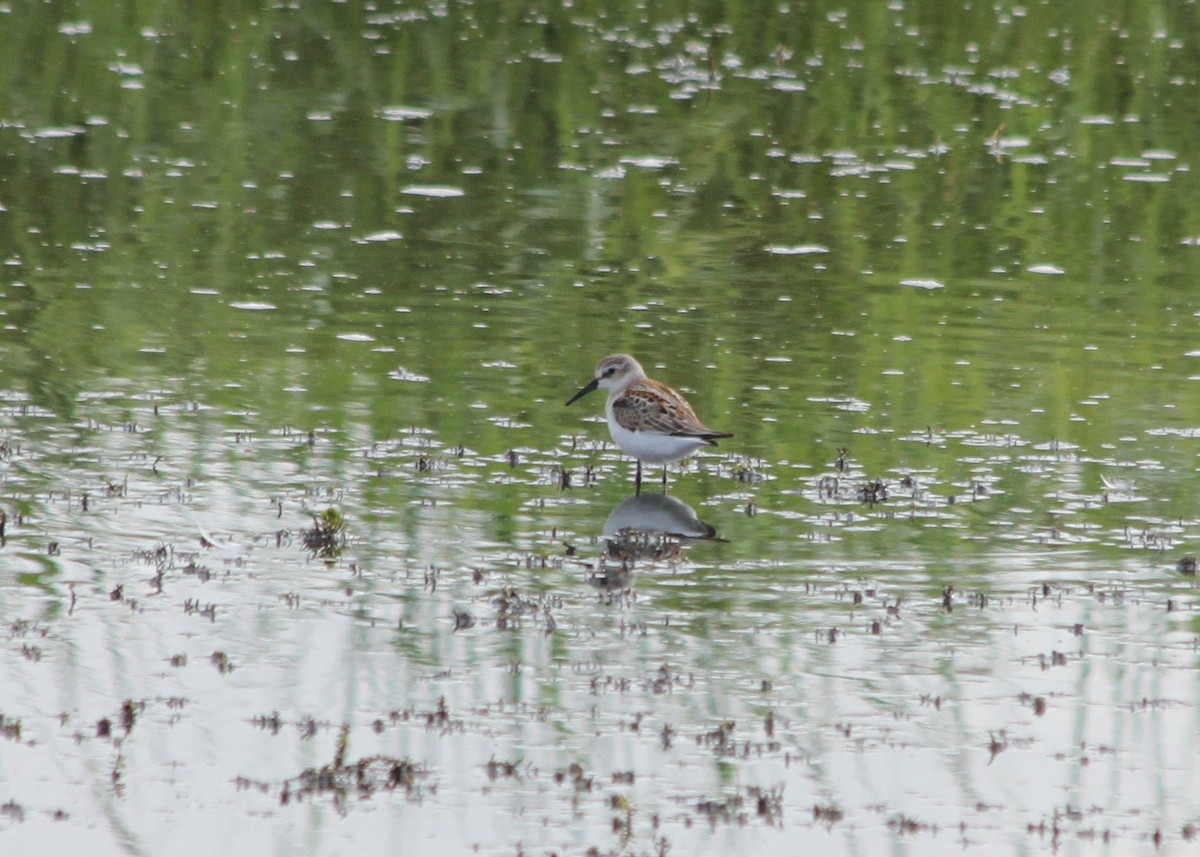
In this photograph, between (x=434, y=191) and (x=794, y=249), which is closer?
(x=794, y=249)

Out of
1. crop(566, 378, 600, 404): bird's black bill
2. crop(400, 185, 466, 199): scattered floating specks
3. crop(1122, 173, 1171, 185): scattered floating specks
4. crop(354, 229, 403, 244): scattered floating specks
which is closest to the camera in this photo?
crop(566, 378, 600, 404): bird's black bill

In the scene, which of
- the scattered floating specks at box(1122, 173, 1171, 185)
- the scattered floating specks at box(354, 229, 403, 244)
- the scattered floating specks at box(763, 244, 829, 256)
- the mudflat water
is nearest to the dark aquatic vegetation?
the mudflat water

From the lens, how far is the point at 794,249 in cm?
1914

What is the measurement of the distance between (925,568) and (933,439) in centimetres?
290

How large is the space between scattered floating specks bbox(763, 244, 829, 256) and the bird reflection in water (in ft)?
24.4

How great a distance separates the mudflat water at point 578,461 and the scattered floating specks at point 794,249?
151 mm

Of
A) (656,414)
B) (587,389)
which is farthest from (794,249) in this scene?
(656,414)

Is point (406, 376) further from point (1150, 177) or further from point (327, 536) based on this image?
point (1150, 177)

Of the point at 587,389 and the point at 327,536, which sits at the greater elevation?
the point at 587,389

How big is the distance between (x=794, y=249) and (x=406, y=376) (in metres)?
6.00

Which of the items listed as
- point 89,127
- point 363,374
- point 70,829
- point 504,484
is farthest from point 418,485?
point 89,127

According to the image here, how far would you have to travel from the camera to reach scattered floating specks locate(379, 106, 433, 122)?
23.8 meters

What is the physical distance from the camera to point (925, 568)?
34.9 feet

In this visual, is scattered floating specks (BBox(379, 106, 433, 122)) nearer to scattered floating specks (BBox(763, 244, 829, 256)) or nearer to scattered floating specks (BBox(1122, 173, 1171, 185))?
scattered floating specks (BBox(763, 244, 829, 256))
